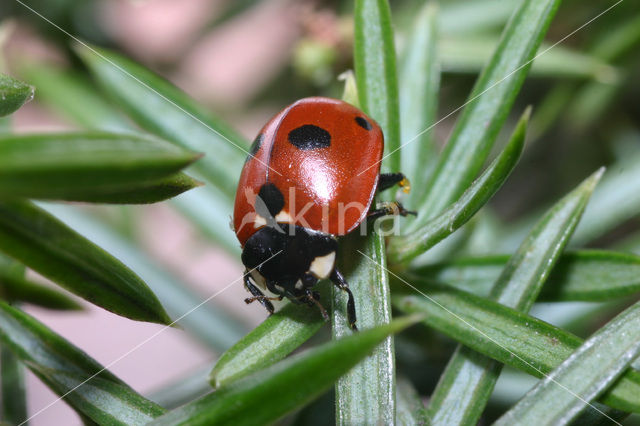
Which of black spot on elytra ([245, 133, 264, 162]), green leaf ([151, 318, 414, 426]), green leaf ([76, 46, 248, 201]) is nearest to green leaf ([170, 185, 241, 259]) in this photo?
green leaf ([76, 46, 248, 201])

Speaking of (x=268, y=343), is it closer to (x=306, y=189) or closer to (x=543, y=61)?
(x=306, y=189)

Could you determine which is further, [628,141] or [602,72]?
[628,141]

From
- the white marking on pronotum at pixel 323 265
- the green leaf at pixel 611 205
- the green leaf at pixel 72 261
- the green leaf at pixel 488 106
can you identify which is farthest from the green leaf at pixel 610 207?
the green leaf at pixel 72 261

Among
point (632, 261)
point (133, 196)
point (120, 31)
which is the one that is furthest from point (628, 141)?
point (120, 31)

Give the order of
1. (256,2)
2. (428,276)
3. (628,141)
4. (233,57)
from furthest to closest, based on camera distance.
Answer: (233,57), (256,2), (628,141), (428,276)

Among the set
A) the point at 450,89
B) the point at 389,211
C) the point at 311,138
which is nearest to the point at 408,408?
the point at 389,211

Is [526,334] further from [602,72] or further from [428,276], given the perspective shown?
[602,72]

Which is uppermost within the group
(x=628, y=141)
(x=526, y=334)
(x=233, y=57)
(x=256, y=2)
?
(x=233, y=57)
